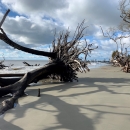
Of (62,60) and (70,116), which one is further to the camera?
(62,60)

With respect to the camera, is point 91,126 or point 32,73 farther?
point 32,73

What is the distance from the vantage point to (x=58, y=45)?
29.9 ft

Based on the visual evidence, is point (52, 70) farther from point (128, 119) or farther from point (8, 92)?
point (128, 119)

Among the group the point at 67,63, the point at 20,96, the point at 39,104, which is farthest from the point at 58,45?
the point at 39,104

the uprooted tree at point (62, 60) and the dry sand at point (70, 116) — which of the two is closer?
the dry sand at point (70, 116)

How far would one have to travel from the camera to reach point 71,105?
402 cm

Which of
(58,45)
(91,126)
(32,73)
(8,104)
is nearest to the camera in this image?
(91,126)

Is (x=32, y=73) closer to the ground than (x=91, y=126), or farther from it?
farther from it

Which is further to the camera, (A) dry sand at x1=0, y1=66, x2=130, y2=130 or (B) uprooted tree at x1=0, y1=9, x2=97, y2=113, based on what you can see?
(B) uprooted tree at x1=0, y1=9, x2=97, y2=113

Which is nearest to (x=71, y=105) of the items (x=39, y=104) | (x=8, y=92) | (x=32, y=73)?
(x=39, y=104)

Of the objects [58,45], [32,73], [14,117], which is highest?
[58,45]

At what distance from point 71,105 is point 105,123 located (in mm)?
1248

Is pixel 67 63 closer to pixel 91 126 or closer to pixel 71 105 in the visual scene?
pixel 71 105

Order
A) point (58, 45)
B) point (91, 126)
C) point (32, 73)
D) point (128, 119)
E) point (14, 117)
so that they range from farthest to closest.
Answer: point (58, 45) → point (32, 73) → point (14, 117) → point (128, 119) → point (91, 126)
